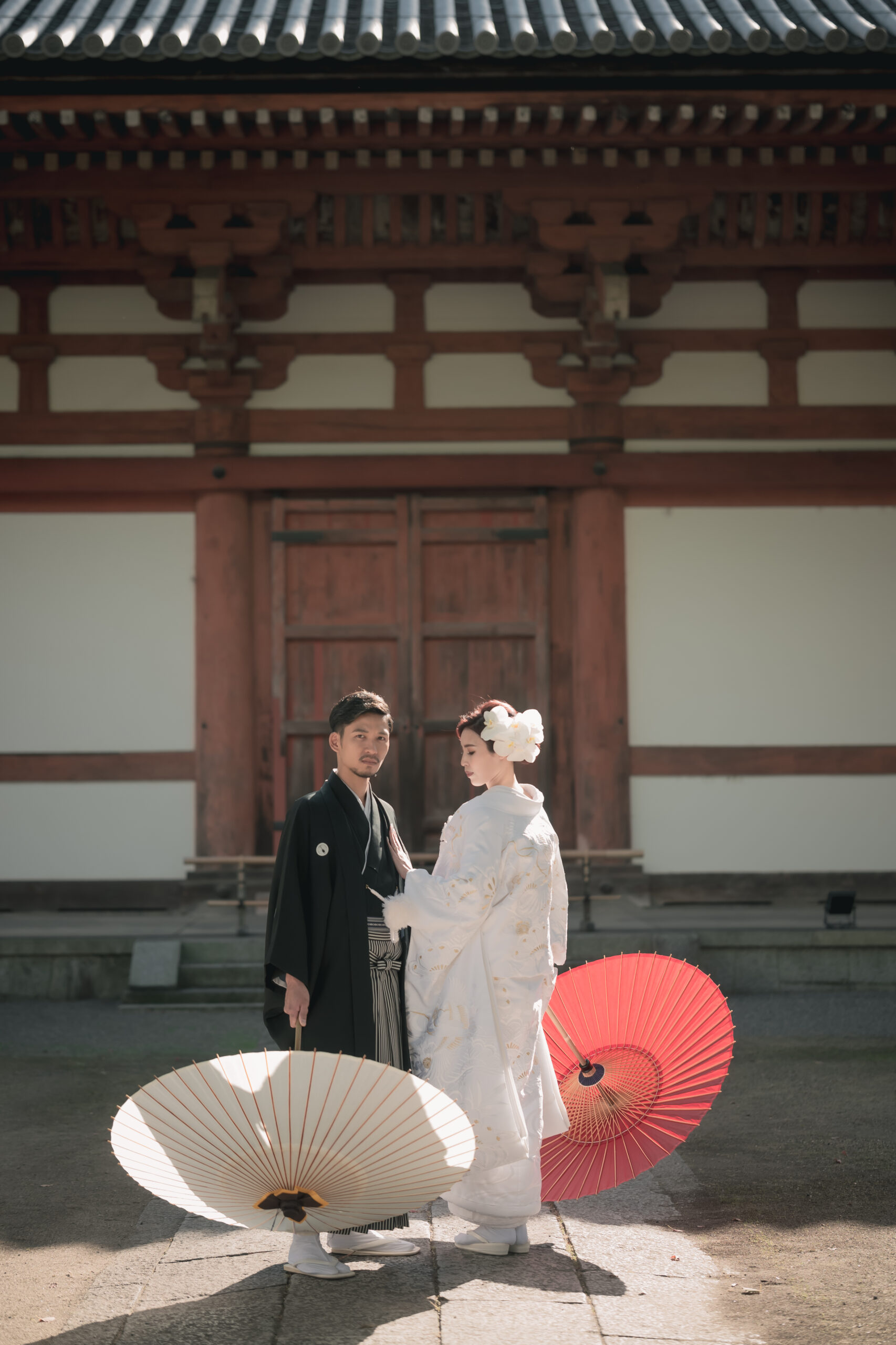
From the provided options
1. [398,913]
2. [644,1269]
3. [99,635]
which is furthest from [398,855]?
[99,635]

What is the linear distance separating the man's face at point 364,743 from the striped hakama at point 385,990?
0.41 m

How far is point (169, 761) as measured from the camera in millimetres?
7973

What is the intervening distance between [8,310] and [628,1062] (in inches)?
269

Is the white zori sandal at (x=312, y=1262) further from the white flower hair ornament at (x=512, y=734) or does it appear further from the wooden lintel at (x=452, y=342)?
the wooden lintel at (x=452, y=342)

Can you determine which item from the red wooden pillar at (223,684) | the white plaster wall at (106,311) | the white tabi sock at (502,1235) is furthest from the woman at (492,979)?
the white plaster wall at (106,311)

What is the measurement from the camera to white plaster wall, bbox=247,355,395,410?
8.05 metres

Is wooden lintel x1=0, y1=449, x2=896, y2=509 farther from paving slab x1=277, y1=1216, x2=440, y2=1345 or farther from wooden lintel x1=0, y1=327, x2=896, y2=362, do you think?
paving slab x1=277, y1=1216, x2=440, y2=1345

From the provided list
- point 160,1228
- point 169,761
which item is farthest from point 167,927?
point 160,1228

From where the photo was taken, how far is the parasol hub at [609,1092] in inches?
131

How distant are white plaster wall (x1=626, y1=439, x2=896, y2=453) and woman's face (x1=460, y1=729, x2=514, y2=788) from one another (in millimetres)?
4988

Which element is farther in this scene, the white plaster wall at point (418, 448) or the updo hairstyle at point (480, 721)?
the white plaster wall at point (418, 448)

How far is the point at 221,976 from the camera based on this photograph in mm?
6523

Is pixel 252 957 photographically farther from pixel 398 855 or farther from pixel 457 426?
pixel 457 426

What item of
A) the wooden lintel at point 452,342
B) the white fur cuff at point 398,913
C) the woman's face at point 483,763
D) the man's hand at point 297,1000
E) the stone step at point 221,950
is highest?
the wooden lintel at point 452,342
